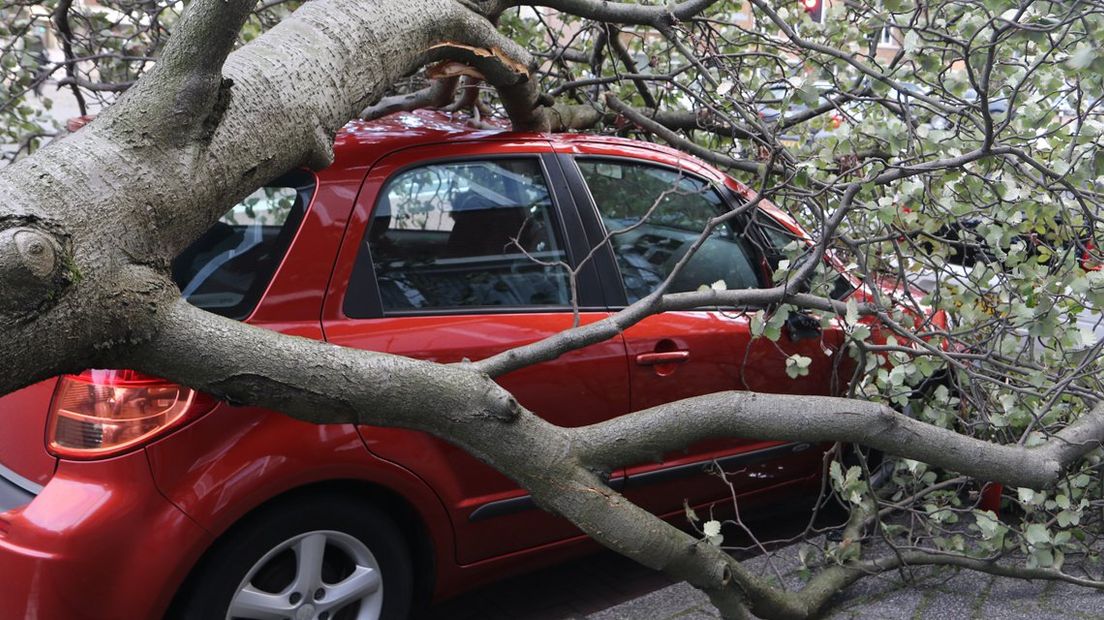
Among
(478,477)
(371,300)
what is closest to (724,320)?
(478,477)

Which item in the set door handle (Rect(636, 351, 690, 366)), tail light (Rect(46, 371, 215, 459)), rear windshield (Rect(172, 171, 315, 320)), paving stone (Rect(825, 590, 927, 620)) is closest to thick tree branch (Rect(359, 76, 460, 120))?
rear windshield (Rect(172, 171, 315, 320))

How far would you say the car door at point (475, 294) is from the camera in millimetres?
3127

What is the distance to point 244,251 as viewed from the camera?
9.95ft

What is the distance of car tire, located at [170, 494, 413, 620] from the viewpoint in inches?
110

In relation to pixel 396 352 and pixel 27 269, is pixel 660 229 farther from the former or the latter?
pixel 27 269

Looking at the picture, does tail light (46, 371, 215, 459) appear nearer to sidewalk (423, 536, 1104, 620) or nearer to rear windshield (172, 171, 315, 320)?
Result: rear windshield (172, 171, 315, 320)

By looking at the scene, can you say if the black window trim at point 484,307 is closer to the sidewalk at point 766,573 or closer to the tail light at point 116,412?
the tail light at point 116,412

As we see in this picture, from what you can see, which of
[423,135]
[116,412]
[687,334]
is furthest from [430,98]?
[116,412]

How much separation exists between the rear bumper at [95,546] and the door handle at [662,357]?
63.1 inches

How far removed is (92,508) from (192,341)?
837 mm

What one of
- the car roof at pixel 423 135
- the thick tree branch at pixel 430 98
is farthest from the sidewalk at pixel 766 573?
the thick tree branch at pixel 430 98

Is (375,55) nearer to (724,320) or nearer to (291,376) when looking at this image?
(291,376)

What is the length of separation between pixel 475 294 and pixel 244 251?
2.48ft

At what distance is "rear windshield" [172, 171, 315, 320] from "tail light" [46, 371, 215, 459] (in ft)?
0.92
